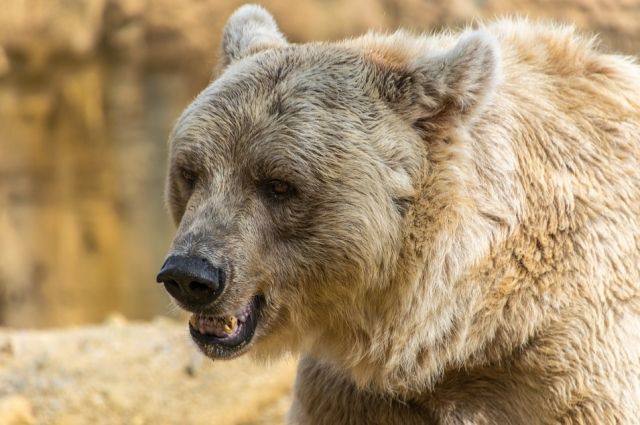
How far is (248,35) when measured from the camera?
4.23 m

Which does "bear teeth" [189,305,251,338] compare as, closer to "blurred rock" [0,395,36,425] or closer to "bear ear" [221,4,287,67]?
"bear ear" [221,4,287,67]

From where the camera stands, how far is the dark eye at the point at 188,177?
3.75m

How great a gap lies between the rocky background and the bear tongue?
4.71 meters

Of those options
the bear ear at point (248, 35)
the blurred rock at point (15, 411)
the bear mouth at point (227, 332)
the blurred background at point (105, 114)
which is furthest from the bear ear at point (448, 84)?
the blurred background at point (105, 114)

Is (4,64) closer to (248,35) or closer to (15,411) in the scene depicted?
(15,411)

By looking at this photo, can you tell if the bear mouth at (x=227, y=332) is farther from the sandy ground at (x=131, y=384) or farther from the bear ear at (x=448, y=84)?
the sandy ground at (x=131, y=384)

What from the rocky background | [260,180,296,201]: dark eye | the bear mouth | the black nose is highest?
[260,180,296,201]: dark eye

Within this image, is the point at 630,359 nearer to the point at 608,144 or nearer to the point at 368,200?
the point at 608,144

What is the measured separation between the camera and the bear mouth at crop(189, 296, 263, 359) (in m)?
3.65

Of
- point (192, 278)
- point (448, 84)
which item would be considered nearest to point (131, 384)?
point (192, 278)

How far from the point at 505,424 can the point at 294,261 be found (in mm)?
971

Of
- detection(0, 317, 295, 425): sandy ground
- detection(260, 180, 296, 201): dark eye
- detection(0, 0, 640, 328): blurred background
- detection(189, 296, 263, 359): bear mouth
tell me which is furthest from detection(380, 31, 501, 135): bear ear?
detection(0, 0, 640, 328): blurred background

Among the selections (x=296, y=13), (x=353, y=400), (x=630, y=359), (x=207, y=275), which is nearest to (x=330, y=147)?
(x=207, y=275)

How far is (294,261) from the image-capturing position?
143 inches
